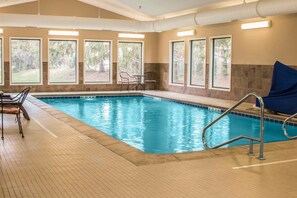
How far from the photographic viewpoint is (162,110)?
1158 cm

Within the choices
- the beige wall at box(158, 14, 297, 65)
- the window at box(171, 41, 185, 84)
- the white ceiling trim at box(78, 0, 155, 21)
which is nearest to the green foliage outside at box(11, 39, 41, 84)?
the white ceiling trim at box(78, 0, 155, 21)

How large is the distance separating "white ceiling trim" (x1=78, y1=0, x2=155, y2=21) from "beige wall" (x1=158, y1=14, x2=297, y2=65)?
3087 millimetres

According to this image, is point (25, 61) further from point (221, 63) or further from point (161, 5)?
point (221, 63)

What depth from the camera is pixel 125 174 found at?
13.9 feet

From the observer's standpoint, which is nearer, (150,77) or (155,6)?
(155,6)

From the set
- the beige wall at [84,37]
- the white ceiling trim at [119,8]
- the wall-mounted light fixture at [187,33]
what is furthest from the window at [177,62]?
the white ceiling trim at [119,8]

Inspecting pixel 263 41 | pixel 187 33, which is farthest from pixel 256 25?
pixel 187 33

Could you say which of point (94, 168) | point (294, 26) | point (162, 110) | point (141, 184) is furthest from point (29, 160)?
point (294, 26)

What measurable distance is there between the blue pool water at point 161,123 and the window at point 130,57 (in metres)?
3.03

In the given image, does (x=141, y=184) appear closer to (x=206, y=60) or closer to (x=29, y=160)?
(x=29, y=160)

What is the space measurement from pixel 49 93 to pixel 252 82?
696 centimetres

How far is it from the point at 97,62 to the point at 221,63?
511 cm

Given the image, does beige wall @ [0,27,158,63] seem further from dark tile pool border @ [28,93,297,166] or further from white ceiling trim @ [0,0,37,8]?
dark tile pool border @ [28,93,297,166]

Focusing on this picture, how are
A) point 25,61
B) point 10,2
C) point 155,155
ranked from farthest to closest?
point 25,61
point 10,2
point 155,155
